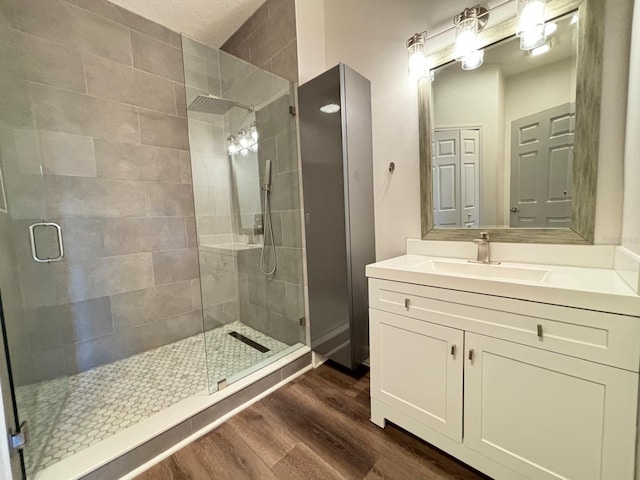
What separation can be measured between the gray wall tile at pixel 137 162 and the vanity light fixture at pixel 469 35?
2218mm

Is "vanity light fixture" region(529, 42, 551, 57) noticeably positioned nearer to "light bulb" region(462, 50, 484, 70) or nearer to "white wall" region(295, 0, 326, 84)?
"light bulb" region(462, 50, 484, 70)

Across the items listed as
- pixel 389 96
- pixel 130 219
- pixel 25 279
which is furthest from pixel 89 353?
pixel 389 96

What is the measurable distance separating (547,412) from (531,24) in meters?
1.61

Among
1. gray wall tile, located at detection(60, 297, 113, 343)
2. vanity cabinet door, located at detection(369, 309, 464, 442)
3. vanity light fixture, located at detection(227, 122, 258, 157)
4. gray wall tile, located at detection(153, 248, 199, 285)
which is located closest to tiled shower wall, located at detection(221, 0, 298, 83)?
vanity light fixture, located at detection(227, 122, 258, 157)

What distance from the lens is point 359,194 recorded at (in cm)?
174

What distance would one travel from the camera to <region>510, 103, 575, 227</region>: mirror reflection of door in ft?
3.82

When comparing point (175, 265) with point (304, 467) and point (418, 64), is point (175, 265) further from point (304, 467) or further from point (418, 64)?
point (418, 64)

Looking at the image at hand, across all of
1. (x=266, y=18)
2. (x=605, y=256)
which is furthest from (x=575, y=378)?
(x=266, y=18)

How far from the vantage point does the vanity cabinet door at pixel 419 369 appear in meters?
1.10

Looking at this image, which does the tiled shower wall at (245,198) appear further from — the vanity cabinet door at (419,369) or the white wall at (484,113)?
the white wall at (484,113)

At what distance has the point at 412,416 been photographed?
124 cm

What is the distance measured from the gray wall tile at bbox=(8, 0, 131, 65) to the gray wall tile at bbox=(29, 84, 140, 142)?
1.15 ft

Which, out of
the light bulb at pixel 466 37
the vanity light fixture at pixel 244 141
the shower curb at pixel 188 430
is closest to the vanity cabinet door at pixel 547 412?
the shower curb at pixel 188 430

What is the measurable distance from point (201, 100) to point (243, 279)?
150cm
